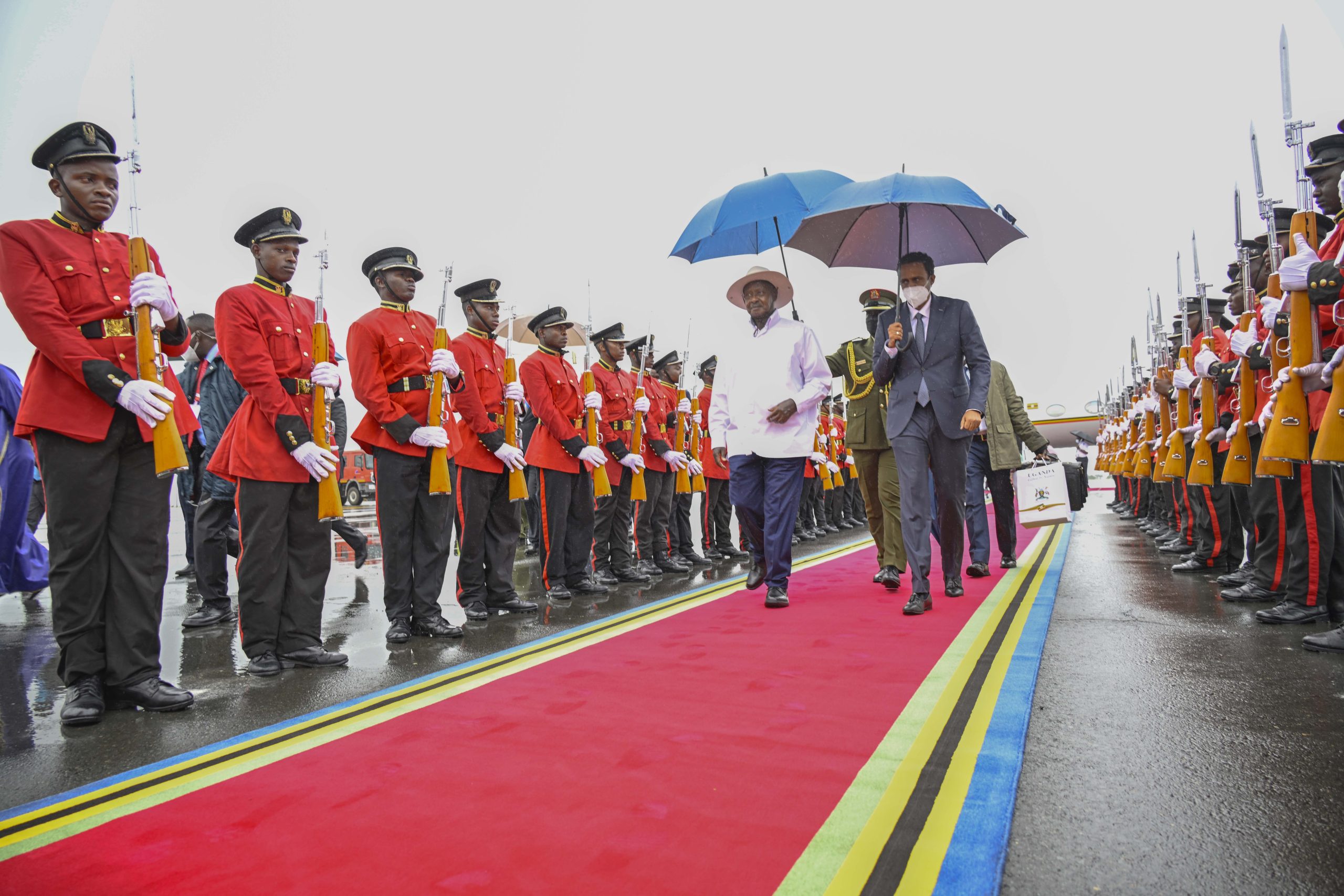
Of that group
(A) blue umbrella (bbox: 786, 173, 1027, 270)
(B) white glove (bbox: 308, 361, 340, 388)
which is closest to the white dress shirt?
(A) blue umbrella (bbox: 786, 173, 1027, 270)

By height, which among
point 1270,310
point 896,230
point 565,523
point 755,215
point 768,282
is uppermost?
point 755,215

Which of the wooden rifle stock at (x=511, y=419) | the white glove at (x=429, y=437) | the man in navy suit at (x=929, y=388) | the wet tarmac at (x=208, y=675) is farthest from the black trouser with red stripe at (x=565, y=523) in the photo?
the man in navy suit at (x=929, y=388)

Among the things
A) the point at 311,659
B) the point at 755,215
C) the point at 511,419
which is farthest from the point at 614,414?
the point at 311,659

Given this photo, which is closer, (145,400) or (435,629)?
(145,400)

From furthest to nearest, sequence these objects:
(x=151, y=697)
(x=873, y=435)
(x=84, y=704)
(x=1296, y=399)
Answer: (x=873, y=435), (x=1296, y=399), (x=151, y=697), (x=84, y=704)

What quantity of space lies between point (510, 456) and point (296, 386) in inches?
56.6

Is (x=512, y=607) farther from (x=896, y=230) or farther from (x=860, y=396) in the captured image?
(x=896, y=230)

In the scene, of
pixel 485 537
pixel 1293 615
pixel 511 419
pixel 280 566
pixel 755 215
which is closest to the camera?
pixel 280 566

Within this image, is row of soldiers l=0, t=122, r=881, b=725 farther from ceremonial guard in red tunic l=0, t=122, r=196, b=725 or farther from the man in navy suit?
the man in navy suit

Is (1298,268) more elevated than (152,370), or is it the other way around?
(1298,268)

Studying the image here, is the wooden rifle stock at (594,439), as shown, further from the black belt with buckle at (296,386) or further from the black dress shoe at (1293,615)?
the black dress shoe at (1293,615)

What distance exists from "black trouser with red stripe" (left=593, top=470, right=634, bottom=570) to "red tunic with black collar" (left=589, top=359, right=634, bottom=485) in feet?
0.31

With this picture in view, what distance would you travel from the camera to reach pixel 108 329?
3189 mm

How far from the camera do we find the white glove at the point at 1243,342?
14.5 feet
